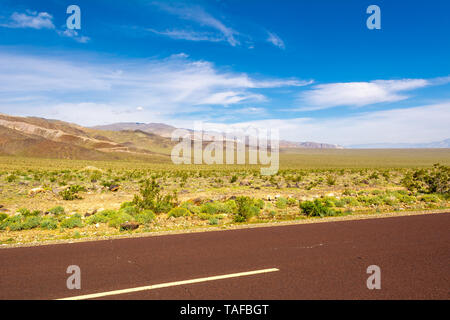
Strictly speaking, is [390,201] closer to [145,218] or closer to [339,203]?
[339,203]

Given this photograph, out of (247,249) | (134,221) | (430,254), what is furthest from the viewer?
(134,221)

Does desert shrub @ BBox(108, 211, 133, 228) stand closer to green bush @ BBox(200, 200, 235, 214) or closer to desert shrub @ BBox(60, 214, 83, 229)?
desert shrub @ BBox(60, 214, 83, 229)

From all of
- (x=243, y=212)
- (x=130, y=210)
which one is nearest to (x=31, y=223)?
(x=130, y=210)

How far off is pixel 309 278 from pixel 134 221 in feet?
25.4

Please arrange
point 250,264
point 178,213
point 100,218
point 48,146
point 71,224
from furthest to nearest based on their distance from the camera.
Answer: point 48,146
point 178,213
point 100,218
point 71,224
point 250,264

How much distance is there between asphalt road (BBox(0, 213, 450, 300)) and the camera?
4.79 meters

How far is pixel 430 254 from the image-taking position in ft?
21.6

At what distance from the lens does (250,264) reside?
19.7 feet

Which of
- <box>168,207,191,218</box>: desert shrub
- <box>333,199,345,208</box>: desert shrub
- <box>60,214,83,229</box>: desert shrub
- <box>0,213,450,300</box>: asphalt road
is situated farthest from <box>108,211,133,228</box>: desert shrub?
<box>333,199,345,208</box>: desert shrub

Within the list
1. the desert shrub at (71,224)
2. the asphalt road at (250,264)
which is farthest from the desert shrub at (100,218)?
the asphalt road at (250,264)
